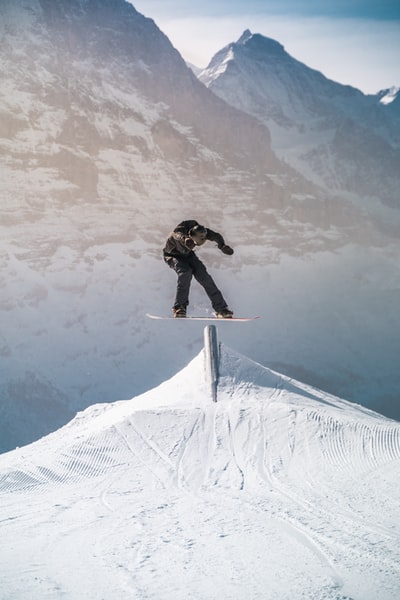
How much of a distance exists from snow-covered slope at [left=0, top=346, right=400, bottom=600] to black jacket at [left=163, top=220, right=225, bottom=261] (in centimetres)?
Result: 538

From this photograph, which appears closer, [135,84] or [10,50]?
[10,50]

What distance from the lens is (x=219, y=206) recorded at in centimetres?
17062

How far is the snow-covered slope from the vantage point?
30.2 ft

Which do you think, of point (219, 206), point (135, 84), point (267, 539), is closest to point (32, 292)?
point (219, 206)

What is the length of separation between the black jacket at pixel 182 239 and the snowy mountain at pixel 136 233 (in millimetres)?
77987

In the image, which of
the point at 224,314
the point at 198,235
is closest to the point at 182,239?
the point at 198,235

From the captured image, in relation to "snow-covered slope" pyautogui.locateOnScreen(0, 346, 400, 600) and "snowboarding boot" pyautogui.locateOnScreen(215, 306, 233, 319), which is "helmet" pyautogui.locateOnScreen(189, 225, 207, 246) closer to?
→ "snowboarding boot" pyautogui.locateOnScreen(215, 306, 233, 319)

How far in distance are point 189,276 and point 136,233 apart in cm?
14013

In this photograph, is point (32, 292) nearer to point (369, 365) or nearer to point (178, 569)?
point (369, 365)

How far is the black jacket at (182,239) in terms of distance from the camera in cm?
1199

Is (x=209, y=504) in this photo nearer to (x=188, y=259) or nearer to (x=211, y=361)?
(x=188, y=259)

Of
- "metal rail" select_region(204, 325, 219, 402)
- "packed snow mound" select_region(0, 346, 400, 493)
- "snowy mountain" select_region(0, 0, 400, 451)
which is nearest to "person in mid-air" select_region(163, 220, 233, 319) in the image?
"packed snow mound" select_region(0, 346, 400, 493)

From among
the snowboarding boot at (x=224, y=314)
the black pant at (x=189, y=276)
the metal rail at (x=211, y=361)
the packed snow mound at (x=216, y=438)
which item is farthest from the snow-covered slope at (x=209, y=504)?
the black pant at (x=189, y=276)

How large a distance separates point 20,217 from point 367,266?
90500 mm
